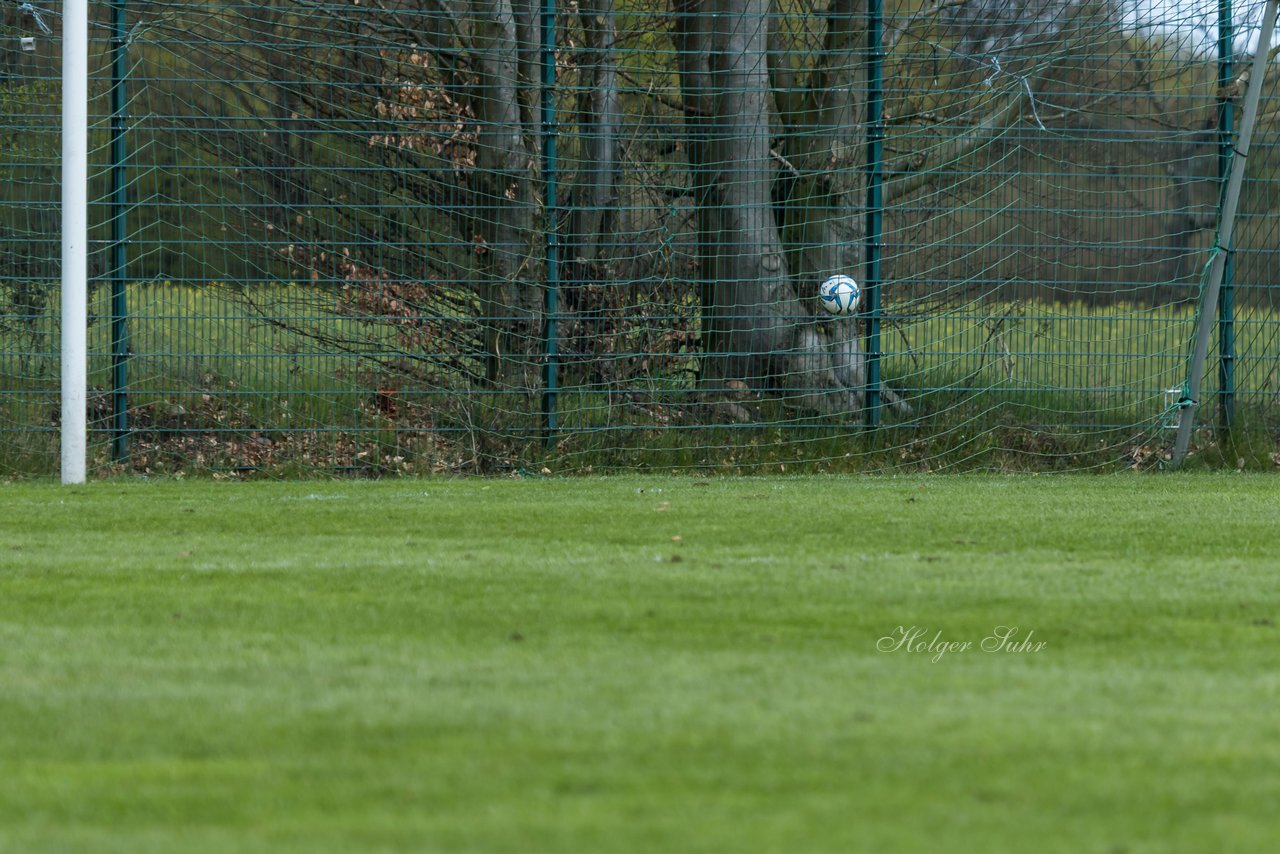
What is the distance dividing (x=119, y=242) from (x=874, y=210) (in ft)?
14.9

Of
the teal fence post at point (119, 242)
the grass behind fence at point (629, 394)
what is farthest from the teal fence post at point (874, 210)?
the teal fence post at point (119, 242)

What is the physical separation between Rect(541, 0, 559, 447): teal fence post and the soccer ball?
5.48 ft

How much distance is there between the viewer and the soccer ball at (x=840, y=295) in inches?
406

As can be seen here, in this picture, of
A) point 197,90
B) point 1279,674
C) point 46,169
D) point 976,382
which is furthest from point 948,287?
point 1279,674

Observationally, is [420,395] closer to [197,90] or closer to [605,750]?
[197,90]

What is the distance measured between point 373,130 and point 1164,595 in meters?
6.58

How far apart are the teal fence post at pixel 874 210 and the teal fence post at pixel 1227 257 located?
7.26 ft

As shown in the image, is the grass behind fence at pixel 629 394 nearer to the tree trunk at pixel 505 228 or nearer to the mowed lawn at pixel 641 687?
the tree trunk at pixel 505 228

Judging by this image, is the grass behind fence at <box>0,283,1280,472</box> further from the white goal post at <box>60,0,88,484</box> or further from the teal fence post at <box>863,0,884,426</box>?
the white goal post at <box>60,0,88,484</box>

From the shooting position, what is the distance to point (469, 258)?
10.3m

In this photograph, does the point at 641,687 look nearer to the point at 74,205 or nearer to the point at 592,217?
the point at 74,205

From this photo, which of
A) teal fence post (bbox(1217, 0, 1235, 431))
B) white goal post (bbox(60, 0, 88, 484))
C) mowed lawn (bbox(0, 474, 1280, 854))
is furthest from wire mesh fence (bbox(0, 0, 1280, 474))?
mowed lawn (bbox(0, 474, 1280, 854))

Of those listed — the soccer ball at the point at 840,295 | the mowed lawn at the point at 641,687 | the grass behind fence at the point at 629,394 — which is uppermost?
the soccer ball at the point at 840,295

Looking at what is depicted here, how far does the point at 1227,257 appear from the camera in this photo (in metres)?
10.6
